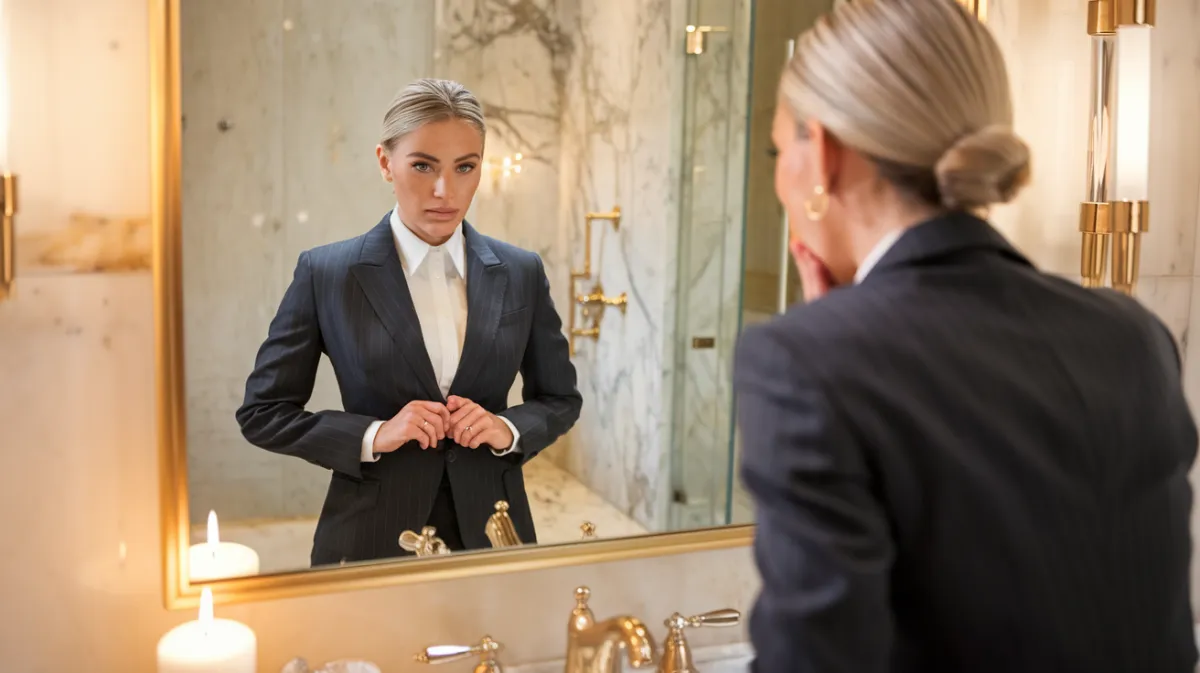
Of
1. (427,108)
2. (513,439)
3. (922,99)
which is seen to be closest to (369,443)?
(513,439)

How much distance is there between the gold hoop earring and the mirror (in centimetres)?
47

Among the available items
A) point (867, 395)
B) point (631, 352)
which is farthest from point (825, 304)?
point (631, 352)

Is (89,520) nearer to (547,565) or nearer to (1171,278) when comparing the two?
(547,565)

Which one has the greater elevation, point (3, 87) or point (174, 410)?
point (3, 87)

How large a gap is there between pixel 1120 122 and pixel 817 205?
2.70ft

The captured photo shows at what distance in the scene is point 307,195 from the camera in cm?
110

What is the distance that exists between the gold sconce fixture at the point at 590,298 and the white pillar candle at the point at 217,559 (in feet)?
1.37

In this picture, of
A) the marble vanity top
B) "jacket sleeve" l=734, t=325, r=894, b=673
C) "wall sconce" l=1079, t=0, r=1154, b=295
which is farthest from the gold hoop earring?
"wall sconce" l=1079, t=0, r=1154, b=295

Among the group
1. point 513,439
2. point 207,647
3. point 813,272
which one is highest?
point 813,272

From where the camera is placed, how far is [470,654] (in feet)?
3.74

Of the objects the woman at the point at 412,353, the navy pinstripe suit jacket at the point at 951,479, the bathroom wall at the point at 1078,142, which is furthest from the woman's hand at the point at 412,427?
the bathroom wall at the point at 1078,142

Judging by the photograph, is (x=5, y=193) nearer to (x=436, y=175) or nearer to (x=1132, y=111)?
(x=436, y=175)

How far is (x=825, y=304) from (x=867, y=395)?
0.07 meters

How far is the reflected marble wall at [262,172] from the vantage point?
1.06 metres
